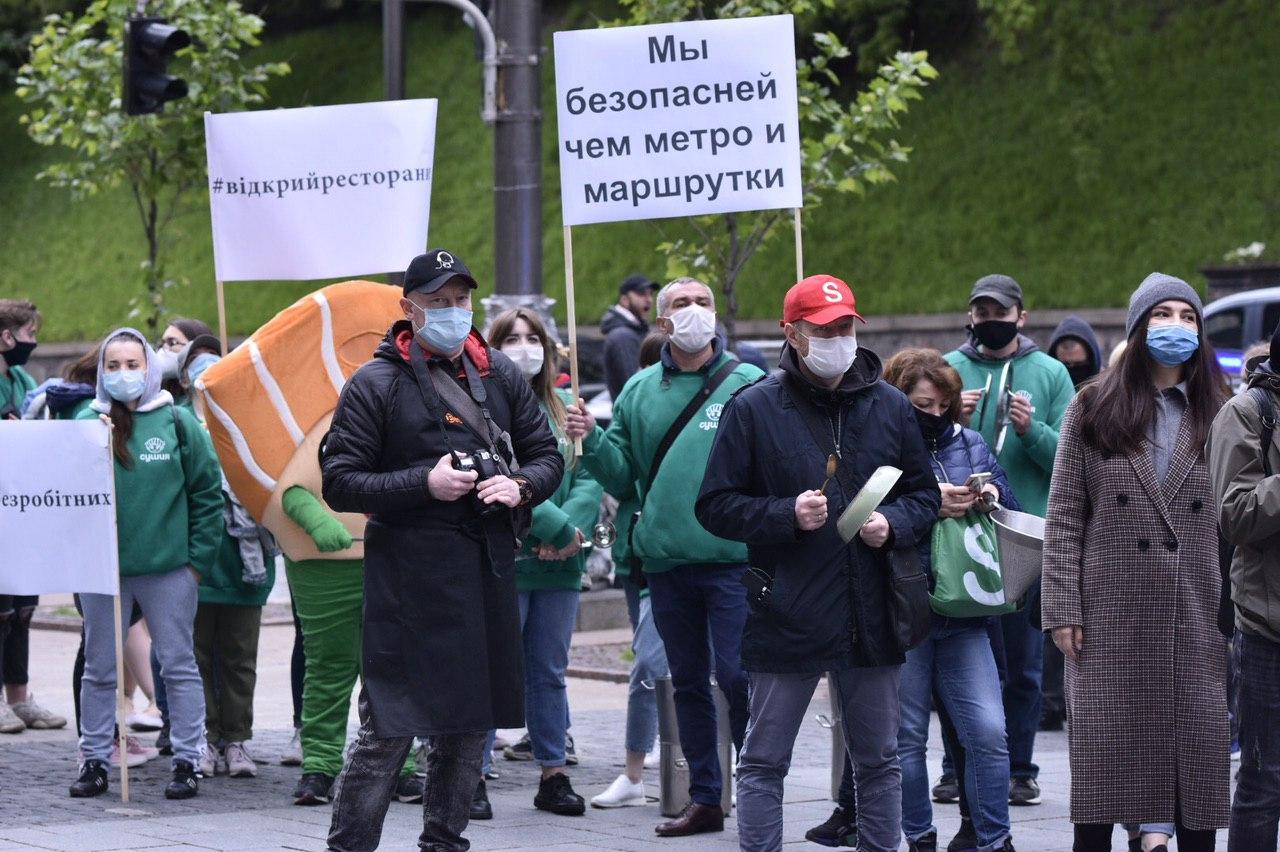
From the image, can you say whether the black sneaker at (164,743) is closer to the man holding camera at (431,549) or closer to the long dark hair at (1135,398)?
the man holding camera at (431,549)

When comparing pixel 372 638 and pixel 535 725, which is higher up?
pixel 372 638

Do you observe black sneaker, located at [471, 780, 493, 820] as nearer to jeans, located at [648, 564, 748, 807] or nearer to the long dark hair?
jeans, located at [648, 564, 748, 807]

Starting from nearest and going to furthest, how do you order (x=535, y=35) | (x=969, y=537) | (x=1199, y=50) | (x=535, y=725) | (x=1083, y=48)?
(x=969, y=537) < (x=535, y=725) < (x=535, y=35) < (x=1083, y=48) < (x=1199, y=50)

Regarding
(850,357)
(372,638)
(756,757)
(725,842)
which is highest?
(850,357)

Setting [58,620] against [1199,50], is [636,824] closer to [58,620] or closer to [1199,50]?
[58,620]

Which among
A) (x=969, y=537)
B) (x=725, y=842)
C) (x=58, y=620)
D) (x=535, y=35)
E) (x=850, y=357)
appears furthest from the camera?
(x=58, y=620)

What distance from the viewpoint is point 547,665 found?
782 centimetres

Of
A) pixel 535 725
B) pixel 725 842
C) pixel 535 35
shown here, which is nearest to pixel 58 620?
pixel 535 35

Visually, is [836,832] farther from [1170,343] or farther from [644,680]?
[1170,343]

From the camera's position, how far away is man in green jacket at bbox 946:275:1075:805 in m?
7.86

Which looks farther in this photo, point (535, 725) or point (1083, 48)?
point (1083, 48)

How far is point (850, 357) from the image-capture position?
19.0 feet

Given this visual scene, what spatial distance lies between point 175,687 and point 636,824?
2026 mm

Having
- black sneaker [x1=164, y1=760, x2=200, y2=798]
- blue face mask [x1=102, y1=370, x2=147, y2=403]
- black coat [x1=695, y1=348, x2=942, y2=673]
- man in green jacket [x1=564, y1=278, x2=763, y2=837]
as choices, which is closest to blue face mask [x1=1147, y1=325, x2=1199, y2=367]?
black coat [x1=695, y1=348, x2=942, y2=673]
